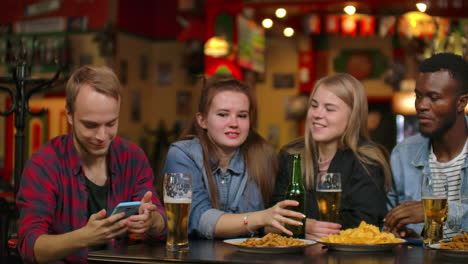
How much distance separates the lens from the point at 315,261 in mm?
1709

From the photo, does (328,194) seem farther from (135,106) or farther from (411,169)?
(135,106)

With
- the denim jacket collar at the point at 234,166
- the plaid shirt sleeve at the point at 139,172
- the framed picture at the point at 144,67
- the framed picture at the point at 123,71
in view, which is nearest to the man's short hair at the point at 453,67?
the denim jacket collar at the point at 234,166

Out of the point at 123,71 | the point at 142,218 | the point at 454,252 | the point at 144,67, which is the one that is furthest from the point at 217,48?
the point at 454,252

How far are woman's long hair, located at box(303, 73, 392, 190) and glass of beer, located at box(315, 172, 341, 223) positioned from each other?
0.42 m

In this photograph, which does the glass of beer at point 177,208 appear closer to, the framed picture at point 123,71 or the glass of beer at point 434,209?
the glass of beer at point 434,209

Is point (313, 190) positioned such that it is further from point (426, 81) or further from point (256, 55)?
point (256, 55)

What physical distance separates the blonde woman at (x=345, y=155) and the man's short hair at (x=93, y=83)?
80 centimetres

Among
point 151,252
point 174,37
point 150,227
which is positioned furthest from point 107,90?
point 174,37

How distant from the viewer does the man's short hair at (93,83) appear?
7.31ft

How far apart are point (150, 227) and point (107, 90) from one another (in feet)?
1.58

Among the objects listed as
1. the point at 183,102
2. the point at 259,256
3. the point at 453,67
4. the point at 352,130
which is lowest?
the point at 259,256

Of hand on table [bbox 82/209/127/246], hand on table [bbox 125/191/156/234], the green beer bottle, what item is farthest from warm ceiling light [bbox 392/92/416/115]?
hand on table [bbox 82/209/127/246]

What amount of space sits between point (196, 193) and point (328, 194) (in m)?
0.56

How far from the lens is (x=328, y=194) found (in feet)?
7.00
